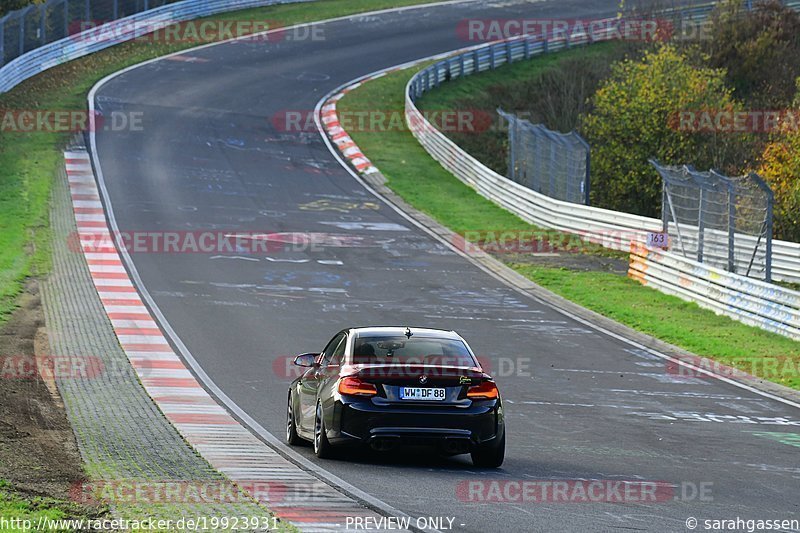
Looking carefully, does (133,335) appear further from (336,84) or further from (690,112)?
(336,84)

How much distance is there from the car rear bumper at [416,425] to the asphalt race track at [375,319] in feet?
0.95

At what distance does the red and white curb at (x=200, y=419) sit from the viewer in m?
9.14

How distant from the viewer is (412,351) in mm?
11750

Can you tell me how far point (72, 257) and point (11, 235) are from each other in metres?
2.24

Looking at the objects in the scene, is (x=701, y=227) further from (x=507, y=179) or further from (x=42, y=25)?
(x=42, y=25)

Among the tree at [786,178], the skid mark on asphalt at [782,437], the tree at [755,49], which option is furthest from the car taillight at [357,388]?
the tree at [755,49]

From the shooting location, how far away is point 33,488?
9289 millimetres

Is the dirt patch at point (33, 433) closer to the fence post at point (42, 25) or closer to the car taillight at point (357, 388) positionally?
the car taillight at point (357, 388)

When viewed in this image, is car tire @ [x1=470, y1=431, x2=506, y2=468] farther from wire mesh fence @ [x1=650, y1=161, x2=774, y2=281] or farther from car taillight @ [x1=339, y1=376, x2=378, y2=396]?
wire mesh fence @ [x1=650, y1=161, x2=774, y2=281]

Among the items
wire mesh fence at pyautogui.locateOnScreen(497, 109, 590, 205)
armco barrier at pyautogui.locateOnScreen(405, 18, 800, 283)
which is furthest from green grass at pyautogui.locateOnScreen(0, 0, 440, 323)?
wire mesh fence at pyautogui.locateOnScreen(497, 109, 590, 205)

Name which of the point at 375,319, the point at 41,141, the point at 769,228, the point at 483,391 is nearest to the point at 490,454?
the point at 483,391

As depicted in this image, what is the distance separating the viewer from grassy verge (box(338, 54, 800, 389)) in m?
20.5

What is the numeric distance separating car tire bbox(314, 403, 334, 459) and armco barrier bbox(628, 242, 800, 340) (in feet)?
39.1

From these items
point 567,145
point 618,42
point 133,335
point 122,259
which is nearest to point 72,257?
point 122,259
